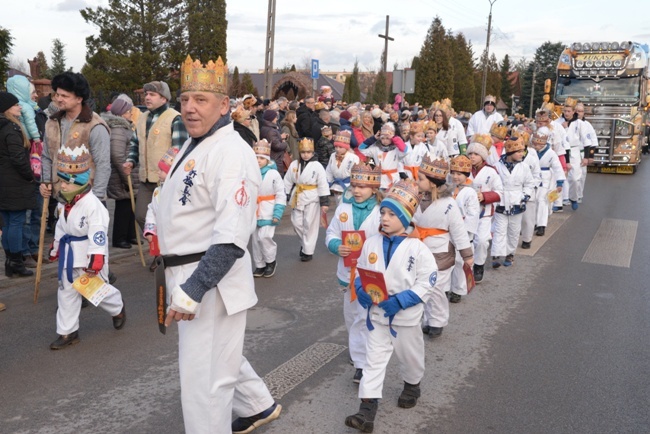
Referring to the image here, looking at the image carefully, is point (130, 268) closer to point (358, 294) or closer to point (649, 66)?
point (358, 294)

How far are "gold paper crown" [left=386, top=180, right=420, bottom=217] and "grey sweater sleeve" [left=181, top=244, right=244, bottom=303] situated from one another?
1.62 metres

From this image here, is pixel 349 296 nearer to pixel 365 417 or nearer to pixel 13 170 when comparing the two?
pixel 365 417

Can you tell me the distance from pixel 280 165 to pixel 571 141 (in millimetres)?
6637

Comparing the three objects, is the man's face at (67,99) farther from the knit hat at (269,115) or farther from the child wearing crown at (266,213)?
the knit hat at (269,115)

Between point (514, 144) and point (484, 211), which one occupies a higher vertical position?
point (514, 144)

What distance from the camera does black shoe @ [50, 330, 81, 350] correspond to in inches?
213

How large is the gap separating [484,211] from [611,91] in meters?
17.0

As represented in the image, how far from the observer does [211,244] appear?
3041 millimetres

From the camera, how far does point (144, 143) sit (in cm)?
784

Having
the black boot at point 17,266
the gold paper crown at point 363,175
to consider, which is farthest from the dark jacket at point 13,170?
the gold paper crown at point 363,175

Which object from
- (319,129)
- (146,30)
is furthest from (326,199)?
(146,30)

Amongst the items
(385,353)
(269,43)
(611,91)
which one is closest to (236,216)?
(385,353)

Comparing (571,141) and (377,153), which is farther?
(571,141)

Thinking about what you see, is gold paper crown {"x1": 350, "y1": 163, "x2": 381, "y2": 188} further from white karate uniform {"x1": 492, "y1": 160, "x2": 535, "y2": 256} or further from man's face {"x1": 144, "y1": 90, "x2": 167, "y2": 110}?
white karate uniform {"x1": 492, "y1": 160, "x2": 535, "y2": 256}
